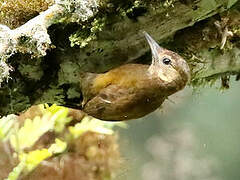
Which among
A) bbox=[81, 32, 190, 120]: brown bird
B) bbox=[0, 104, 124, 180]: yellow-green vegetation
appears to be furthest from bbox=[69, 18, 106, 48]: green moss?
bbox=[0, 104, 124, 180]: yellow-green vegetation

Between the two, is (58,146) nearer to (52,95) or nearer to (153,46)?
(52,95)

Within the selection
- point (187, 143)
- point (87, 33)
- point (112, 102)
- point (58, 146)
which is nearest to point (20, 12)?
point (87, 33)

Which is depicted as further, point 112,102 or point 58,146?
point 58,146

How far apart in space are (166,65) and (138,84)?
8cm

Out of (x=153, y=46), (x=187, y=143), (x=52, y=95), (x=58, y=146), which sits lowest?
(x=187, y=143)

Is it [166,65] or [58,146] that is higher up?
[166,65]

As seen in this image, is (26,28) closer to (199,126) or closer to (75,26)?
(75,26)

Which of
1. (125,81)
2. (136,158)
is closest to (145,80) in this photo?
(125,81)

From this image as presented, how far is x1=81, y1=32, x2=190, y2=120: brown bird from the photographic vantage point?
1115mm

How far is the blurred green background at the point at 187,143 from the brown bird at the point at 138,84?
2.23 meters

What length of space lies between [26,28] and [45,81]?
174 mm

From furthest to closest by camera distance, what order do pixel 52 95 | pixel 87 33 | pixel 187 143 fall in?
pixel 187 143 < pixel 52 95 < pixel 87 33

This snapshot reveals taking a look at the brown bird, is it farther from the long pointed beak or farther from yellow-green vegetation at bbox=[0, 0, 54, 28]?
yellow-green vegetation at bbox=[0, 0, 54, 28]

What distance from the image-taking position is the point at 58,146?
303 cm
